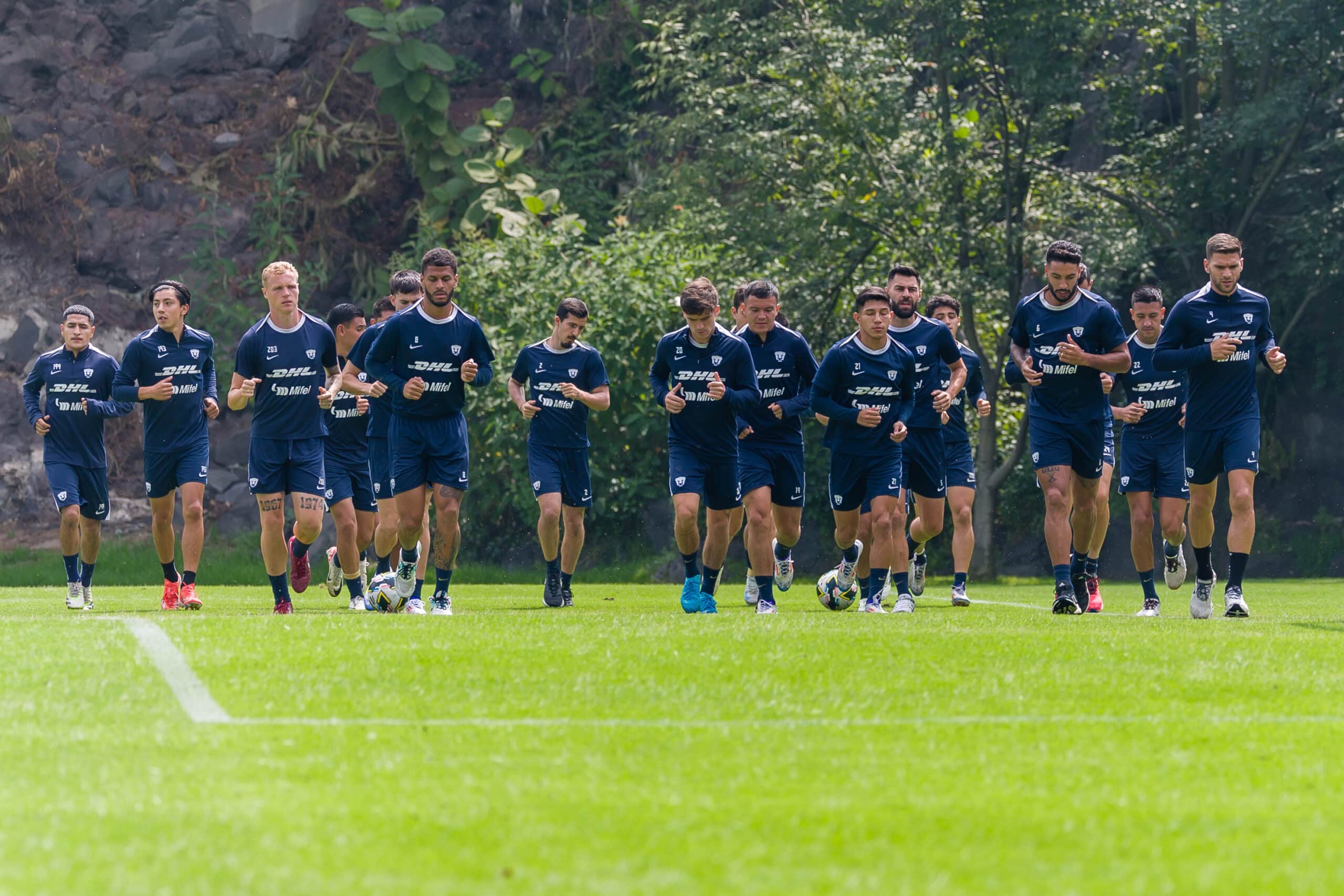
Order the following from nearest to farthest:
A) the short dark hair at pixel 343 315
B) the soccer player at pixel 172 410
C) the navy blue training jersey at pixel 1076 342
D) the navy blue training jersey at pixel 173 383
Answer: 1. the navy blue training jersey at pixel 1076 342
2. the soccer player at pixel 172 410
3. the navy blue training jersey at pixel 173 383
4. the short dark hair at pixel 343 315

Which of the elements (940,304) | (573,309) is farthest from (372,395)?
(940,304)

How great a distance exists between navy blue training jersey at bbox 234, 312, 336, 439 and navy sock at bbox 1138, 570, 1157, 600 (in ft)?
20.9

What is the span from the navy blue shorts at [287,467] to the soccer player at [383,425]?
56 centimetres

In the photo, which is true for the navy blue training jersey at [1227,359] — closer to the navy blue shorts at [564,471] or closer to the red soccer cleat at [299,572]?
the navy blue shorts at [564,471]

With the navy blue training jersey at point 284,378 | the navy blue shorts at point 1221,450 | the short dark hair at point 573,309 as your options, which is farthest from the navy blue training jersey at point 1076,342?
the navy blue training jersey at point 284,378

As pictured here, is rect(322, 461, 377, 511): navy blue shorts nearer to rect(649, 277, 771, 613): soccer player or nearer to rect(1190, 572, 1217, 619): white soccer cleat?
rect(649, 277, 771, 613): soccer player

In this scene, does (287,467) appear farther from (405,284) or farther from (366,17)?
(366,17)

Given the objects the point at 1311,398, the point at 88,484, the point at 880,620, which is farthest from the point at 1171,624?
the point at 1311,398

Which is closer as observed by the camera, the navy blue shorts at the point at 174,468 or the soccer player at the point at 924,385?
the soccer player at the point at 924,385

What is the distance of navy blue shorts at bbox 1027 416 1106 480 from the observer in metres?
12.4

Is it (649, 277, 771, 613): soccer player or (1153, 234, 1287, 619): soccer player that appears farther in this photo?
(649, 277, 771, 613): soccer player

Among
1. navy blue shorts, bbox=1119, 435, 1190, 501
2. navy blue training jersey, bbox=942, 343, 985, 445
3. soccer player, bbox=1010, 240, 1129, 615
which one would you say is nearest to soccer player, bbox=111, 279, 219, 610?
navy blue training jersey, bbox=942, 343, 985, 445

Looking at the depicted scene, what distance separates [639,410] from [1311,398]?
10.8m

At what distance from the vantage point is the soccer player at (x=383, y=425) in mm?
12516
